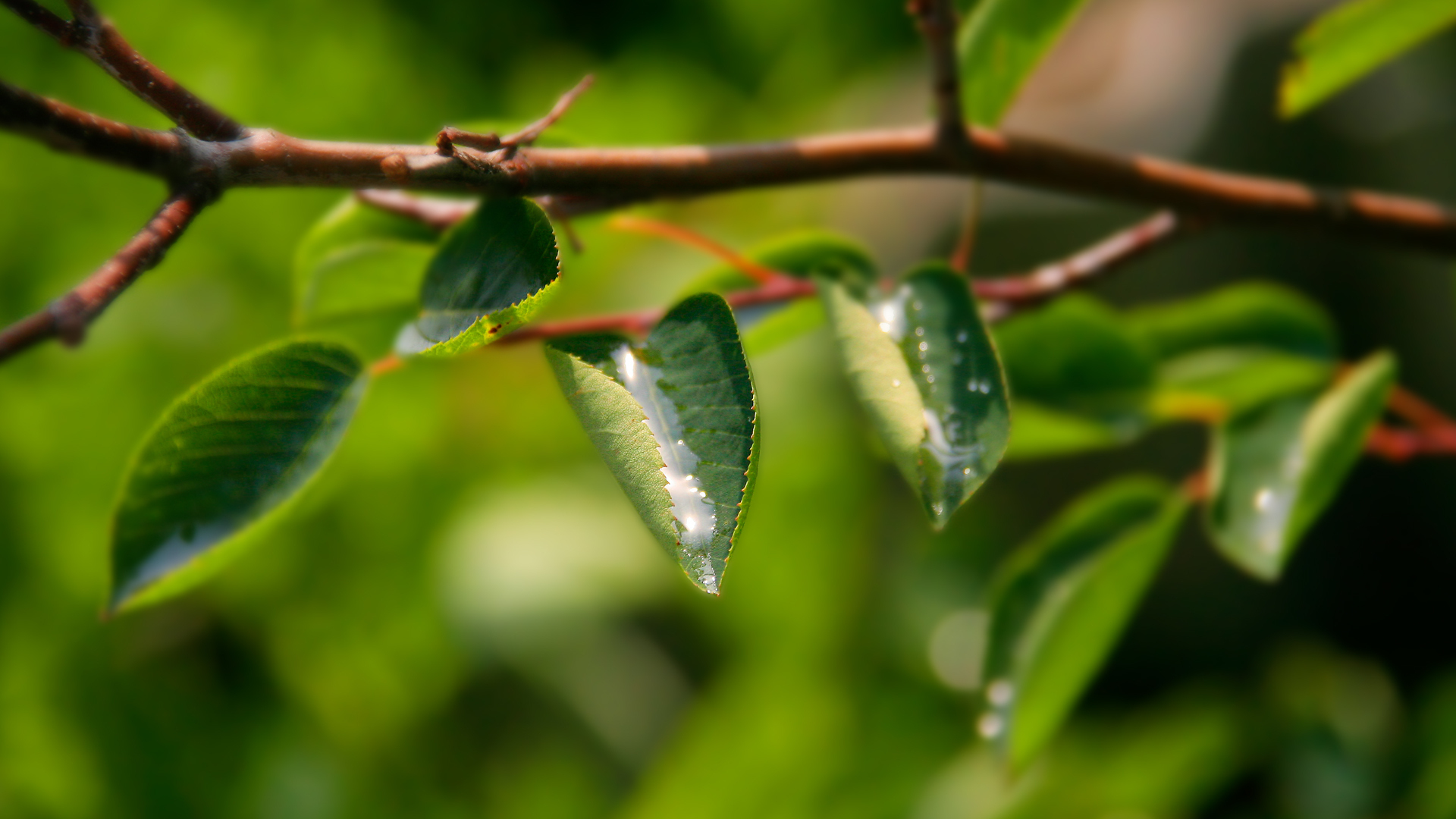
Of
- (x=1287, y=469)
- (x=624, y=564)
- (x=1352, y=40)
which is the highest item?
(x=1352, y=40)

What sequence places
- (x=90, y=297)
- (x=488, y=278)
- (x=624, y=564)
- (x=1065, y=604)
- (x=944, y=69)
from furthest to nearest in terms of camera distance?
(x=624, y=564) < (x=1065, y=604) < (x=944, y=69) < (x=488, y=278) < (x=90, y=297)

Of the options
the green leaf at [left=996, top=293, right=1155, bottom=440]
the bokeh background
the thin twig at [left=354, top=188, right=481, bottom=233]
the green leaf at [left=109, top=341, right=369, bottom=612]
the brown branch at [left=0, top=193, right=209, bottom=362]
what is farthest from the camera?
the bokeh background

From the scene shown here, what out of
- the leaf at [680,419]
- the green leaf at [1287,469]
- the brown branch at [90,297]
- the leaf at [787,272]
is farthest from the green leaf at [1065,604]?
the brown branch at [90,297]

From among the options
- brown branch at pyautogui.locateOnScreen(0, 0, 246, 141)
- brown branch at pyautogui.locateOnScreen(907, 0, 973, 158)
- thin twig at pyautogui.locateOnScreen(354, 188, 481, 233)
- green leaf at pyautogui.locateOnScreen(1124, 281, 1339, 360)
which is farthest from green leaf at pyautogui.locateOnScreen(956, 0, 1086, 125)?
brown branch at pyautogui.locateOnScreen(0, 0, 246, 141)

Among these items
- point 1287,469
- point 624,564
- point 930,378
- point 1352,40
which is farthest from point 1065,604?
point 624,564

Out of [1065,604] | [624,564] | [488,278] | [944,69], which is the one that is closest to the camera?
[488,278]

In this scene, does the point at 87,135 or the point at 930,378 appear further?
the point at 930,378

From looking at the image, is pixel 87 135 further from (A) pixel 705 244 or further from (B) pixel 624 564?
(B) pixel 624 564

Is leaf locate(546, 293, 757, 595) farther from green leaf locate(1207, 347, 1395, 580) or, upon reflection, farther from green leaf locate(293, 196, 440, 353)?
green leaf locate(1207, 347, 1395, 580)
